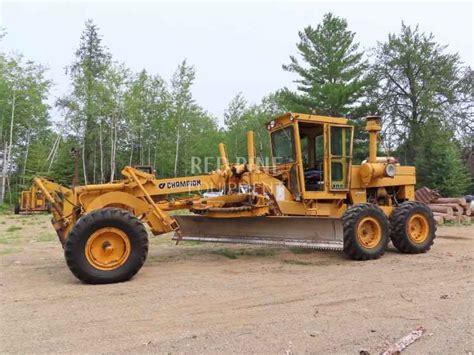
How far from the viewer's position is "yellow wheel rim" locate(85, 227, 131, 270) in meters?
6.06

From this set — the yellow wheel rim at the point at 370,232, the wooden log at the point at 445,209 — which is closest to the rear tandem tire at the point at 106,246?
the yellow wheel rim at the point at 370,232

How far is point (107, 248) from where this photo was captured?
20.1ft

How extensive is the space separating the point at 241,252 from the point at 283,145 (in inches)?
87.7

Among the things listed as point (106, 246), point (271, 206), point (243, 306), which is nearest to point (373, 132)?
point (271, 206)

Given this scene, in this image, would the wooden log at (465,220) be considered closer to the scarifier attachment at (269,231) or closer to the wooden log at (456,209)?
the wooden log at (456,209)

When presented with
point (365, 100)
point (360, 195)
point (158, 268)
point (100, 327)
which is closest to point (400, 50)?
point (365, 100)

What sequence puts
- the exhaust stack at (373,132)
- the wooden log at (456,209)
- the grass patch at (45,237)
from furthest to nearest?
the wooden log at (456,209)
the grass patch at (45,237)
the exhaust stack at (373,132)

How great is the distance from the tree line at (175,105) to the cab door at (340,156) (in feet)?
66.8

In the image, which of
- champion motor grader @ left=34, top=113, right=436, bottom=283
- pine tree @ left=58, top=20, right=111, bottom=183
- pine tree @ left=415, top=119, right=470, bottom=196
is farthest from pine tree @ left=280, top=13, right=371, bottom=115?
champion motor grader @ left=34, top=113, right=436, bottom=283

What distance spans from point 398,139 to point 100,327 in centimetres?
3206

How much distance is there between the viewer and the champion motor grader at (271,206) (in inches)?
244

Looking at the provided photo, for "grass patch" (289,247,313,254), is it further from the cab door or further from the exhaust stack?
the exhaust stack

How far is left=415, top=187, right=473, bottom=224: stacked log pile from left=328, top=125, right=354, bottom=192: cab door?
666cm

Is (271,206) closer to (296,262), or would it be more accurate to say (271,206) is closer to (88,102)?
(296,262)
